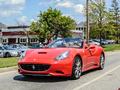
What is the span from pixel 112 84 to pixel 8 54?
27.3 metres

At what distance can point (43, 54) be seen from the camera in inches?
460

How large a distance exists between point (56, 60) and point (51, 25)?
187 feet

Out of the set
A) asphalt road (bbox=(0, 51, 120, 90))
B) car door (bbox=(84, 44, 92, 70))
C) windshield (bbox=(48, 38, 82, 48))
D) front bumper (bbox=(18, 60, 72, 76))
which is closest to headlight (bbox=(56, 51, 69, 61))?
front bumper (bbox=(18, 60, 72, 76))

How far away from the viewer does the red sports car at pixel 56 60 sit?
11.3 m

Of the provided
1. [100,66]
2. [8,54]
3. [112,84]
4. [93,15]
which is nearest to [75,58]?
[112,84]

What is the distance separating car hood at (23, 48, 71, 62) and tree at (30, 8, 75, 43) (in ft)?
179

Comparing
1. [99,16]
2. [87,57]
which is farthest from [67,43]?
[99,16]

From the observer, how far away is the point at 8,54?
123 feet

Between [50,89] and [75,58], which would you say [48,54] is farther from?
[50,89]

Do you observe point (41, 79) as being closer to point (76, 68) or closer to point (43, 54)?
point (43, 54)

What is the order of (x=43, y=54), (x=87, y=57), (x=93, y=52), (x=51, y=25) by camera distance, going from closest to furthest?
1. (x=43, y=54)
2. (x=87, y=57)
3. (x=93, y=52)
4. (x=51, y=25)

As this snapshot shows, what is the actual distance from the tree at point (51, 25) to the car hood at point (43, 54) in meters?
54.5

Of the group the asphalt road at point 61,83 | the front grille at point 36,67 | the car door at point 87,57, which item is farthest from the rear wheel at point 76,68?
the front grille at point 36,67

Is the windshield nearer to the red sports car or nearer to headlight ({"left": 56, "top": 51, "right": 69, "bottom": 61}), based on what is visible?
the red sports car
